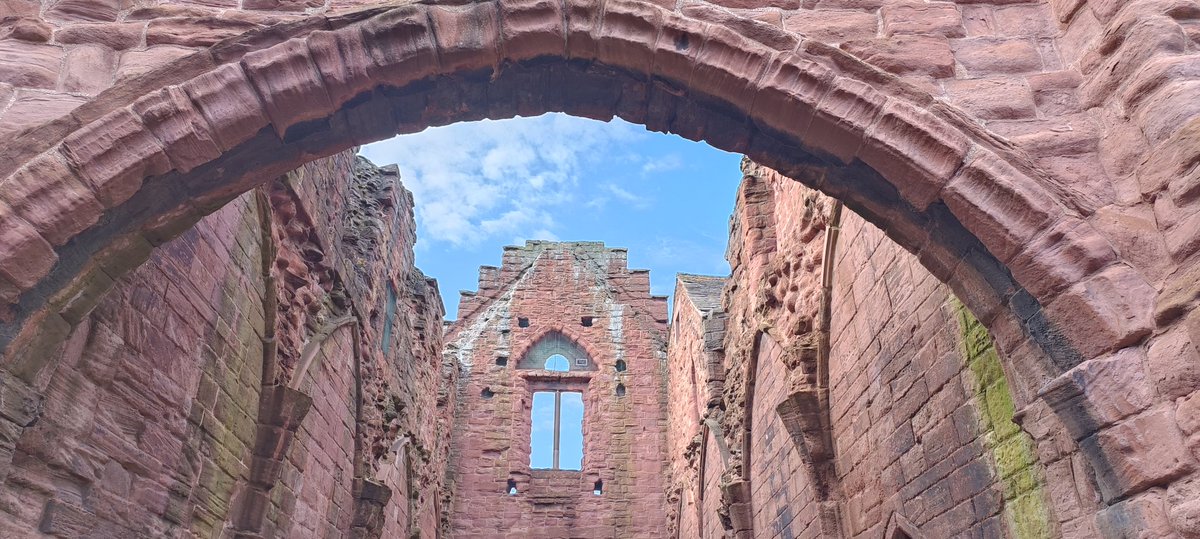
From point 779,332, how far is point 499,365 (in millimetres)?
9937

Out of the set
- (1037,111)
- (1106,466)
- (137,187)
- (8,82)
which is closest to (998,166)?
(1037,111)

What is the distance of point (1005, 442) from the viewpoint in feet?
12.0

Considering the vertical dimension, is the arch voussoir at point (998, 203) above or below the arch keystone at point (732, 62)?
below

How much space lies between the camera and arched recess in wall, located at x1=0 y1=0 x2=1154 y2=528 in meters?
2.58

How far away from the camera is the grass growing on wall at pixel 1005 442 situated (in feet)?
11.2

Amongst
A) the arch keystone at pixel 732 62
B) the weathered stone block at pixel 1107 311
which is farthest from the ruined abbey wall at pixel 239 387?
the weathered stone block at pixel 1107 311

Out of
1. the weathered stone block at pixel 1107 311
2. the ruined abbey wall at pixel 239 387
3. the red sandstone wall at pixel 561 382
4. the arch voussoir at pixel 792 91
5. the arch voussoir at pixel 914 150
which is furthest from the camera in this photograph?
the red sandstone wall at pixel 561 382

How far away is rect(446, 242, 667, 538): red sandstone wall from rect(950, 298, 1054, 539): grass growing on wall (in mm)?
11399

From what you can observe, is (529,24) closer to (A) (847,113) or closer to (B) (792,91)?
(B) (792,91)

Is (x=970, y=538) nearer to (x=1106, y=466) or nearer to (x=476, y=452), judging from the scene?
(x=1106, y=466)

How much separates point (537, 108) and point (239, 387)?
310cm

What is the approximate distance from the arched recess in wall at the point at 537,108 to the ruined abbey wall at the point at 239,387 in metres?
0.63

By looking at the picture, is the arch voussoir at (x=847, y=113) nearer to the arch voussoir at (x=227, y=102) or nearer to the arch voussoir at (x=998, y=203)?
the arch voussoir at (x=998, y=203)

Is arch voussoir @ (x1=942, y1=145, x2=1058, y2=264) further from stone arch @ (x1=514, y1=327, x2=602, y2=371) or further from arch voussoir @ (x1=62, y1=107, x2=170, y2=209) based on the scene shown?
stone arch @ (x1=514, y1=327, x2=602, y2=371)
